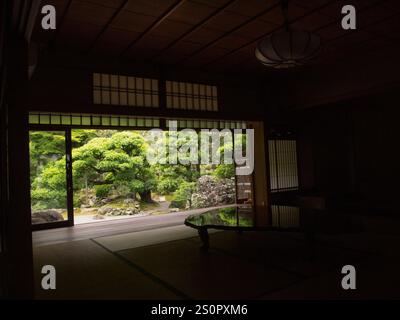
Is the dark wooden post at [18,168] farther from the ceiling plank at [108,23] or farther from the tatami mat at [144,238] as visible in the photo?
the tatami mat at [144,238]

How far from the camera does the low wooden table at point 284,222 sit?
2.75m

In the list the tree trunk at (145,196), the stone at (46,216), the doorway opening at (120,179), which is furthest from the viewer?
the tree trunk at (145,196)

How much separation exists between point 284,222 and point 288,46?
1800 millimetres

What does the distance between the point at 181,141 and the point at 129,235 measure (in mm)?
5356

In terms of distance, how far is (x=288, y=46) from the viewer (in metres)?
2.98

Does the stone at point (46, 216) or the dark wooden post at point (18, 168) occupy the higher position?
the dark wooden post at point (18, 168)

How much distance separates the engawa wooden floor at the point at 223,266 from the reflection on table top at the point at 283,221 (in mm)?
362

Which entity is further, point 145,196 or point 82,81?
point 145,196

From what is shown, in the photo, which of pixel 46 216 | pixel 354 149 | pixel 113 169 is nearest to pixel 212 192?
pixel 113 169

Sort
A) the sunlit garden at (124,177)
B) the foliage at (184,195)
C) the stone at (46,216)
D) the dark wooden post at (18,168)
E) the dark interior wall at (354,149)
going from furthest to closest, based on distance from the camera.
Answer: the foliage at (184,195) < the sunlit garden at (124,177) < the dark interior wall at (354,149) < the stone at (46,216) < the dark wooden post at (18,168)

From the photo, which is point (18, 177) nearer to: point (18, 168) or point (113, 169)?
point (18, 168)

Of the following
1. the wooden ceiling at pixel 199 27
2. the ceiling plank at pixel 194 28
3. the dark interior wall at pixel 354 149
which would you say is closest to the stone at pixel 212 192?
the dark interior wall at pixel 354 149

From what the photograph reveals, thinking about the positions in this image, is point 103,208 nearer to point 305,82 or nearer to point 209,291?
point 305,82

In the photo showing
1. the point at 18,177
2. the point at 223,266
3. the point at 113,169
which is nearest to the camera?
→ the point at 18,177
